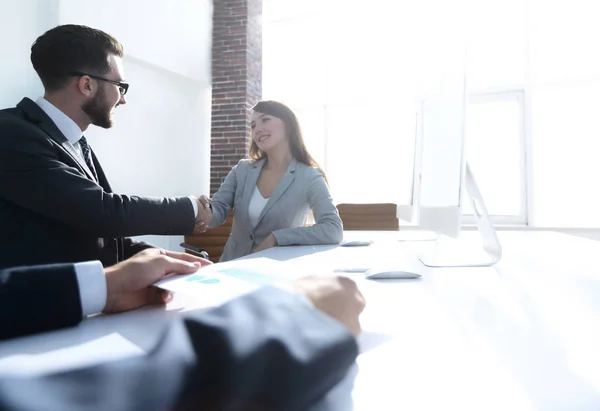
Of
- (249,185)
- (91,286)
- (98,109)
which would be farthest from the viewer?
(249,185)

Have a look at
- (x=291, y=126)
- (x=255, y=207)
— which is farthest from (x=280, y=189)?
(x=291, y=126)

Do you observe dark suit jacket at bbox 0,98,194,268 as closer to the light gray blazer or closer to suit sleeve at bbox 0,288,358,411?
the light gray blazer

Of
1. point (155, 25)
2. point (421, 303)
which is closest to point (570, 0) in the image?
point (155, 25)

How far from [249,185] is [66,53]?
3.36 feet

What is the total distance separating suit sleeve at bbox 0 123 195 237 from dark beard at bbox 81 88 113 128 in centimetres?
41

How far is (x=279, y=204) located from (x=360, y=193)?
3859 mm

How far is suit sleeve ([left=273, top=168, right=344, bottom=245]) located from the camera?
1823 mm

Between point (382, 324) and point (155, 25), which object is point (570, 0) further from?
point (382, 324)

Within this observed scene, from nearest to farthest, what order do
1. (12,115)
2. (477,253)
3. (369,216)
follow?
(12,115) < (477,253) < (369,216)

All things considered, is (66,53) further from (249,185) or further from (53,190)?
(249,185)

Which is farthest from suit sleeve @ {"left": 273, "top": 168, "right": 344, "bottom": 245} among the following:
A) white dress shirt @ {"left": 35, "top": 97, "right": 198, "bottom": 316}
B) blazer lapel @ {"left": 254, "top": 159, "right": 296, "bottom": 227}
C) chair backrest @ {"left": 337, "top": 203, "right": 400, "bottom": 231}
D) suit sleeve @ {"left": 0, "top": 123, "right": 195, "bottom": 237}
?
chair backrest @ {"left": 337, "top": 203, "right": 400, "bottom": 231}

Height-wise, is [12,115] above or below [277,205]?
above

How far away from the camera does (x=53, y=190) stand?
114cm

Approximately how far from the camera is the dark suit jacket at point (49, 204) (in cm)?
114
